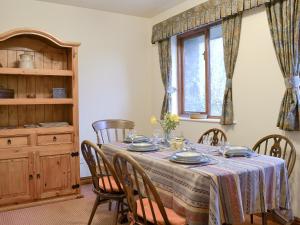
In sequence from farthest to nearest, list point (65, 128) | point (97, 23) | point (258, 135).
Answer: point (97, 23)
point (65, 128)
point (258, 135)

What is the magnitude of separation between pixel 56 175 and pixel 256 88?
2542 mm

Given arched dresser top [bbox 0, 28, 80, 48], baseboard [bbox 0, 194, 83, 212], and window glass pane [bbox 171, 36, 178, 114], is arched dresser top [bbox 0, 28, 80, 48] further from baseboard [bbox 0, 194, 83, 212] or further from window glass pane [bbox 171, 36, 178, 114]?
baseboard [bbox 0, 194, 83, 212]

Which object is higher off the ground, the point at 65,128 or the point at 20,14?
the point at 20,14

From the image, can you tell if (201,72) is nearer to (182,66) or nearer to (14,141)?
(182,66)

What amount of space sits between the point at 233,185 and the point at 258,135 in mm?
1501

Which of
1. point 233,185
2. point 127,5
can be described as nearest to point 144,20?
point 127,5

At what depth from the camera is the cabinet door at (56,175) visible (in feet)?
11.6

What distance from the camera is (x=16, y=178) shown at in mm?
3383

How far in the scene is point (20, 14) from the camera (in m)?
3.89

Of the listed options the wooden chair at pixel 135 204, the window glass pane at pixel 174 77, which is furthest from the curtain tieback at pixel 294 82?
the window glass pane at pixel 174 77

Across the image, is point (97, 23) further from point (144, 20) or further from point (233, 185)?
point (233, 185)

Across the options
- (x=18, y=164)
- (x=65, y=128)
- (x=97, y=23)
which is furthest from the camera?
(x=97, y=23)

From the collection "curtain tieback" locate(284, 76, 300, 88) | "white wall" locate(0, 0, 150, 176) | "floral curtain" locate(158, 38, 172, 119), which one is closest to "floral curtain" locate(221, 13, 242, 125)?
"curtain tieback" locate(284, 76, 300, 88)

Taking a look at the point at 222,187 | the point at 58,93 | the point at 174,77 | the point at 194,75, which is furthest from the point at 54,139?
the point at 222,187
